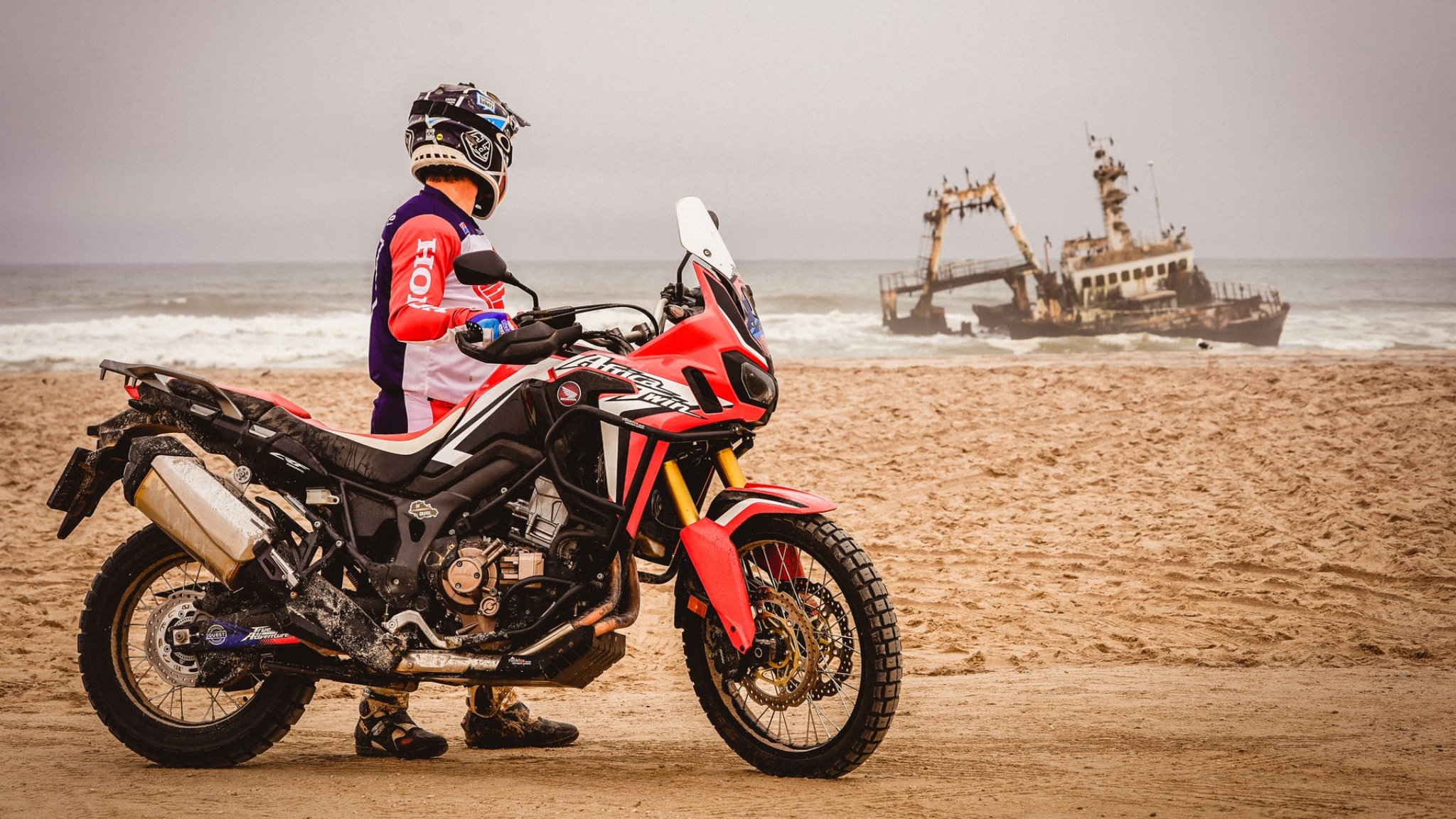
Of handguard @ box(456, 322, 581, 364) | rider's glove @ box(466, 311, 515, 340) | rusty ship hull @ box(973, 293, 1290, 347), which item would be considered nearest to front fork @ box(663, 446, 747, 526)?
handguard @ box(456, 322, 581, 364)

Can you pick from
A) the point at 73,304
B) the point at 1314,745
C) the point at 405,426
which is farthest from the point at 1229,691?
the point at 73,304

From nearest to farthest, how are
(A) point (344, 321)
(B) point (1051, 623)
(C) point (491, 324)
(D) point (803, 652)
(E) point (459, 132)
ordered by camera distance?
(C) point (491, 324) → (D) point (803, 652) → (E) point (459, 132) → (B) point (1051, 623) → (A) point (344, 321)

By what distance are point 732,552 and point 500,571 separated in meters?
0.71

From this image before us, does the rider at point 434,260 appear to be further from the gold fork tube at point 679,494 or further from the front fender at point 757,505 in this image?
the front fender at point 757,505

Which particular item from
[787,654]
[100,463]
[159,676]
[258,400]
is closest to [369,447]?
[258,400]

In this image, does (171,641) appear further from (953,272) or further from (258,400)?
(953,272)

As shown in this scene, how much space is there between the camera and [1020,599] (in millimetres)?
6125

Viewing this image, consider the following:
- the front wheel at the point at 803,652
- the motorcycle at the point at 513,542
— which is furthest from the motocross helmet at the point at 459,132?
the front wheel at the point at 803,652

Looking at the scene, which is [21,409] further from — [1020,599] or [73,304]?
[73,304]

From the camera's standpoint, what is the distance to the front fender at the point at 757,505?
336 cm

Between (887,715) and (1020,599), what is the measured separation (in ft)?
9.89

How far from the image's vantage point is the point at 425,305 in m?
3.55

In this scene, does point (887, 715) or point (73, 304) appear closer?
point (887, 715)

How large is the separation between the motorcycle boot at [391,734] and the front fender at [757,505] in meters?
1.36
